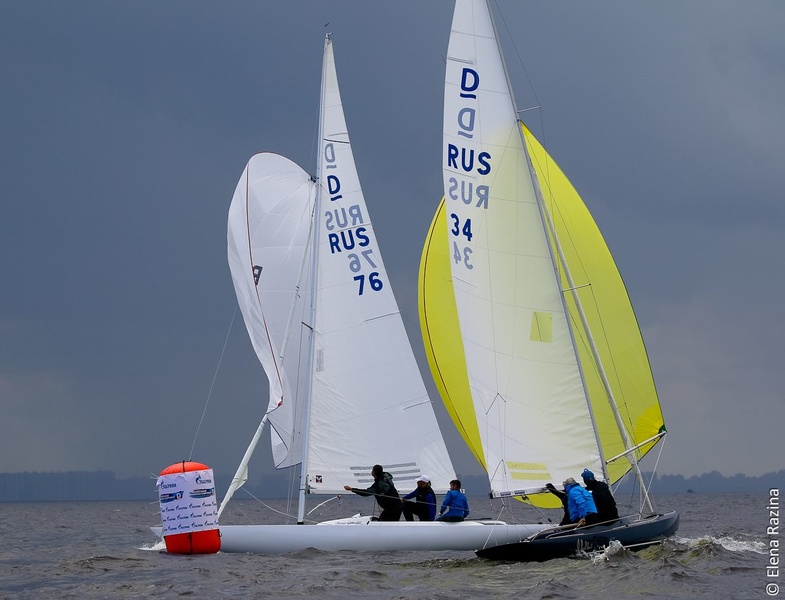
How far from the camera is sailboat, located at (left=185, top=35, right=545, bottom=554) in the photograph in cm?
1738

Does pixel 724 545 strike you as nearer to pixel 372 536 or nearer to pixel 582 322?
pixel 582 322

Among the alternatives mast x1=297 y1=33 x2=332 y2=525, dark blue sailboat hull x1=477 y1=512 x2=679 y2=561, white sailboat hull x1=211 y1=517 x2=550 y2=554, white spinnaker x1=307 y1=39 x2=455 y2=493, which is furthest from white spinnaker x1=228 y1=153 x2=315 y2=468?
dark blue sailboat hull x1=477 y1=512 x2=679 y2=561

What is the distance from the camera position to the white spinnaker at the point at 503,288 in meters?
Answer: 14.2

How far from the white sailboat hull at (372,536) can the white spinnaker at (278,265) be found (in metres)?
2.10

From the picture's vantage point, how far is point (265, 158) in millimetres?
18750

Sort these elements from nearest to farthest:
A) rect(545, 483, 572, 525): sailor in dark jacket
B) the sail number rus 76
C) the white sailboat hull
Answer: rect(545, 483, 572, 525): sailor in dark jacket < the white sailboat hull < the sail number rus 76

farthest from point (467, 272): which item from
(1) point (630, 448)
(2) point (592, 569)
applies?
(2) point (592, 569)

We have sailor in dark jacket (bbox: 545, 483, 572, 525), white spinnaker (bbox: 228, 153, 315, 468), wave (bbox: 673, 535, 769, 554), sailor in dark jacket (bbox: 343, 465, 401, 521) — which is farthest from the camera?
white spinnaker (bbox: 228, 153, 315, 468)

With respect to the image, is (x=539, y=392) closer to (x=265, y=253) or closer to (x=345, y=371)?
(x=345, y=371)

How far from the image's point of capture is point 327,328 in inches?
699

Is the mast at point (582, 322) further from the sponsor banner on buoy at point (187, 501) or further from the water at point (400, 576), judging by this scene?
the sponsor banner on buoy at point (187, 501)

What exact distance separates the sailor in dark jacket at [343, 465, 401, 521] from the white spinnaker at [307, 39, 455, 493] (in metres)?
0.76

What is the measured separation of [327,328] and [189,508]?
4.36 meters

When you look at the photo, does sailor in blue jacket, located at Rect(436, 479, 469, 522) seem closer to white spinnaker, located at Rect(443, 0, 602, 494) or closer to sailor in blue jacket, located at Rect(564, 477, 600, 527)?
white spinnaker, located at Rect(443, 0, 602, 494)
